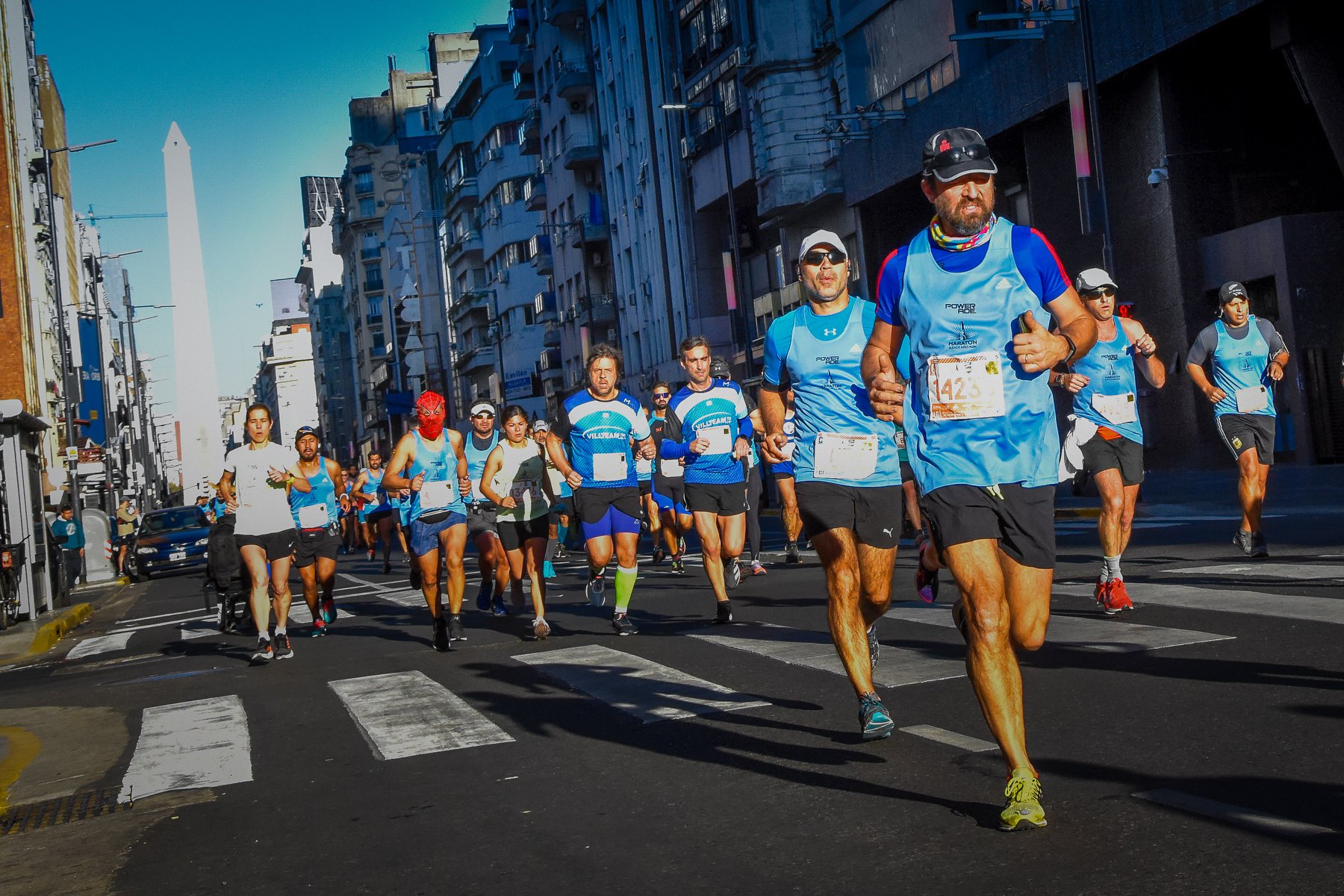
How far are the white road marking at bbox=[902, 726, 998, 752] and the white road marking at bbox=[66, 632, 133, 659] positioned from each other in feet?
37.0

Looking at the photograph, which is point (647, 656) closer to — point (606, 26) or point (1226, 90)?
point (1226, 90)

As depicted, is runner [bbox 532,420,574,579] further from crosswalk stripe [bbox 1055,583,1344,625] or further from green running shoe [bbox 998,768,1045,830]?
green running shoe [bbox 998,768,1045,830]

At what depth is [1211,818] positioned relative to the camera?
4.74 metres

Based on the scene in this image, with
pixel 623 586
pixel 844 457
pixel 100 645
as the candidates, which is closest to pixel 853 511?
pixel 844 457

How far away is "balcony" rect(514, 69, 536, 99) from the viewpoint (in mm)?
77438

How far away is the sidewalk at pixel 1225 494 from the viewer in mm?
18578

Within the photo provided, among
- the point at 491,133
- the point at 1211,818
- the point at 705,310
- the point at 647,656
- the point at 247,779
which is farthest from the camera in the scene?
the point at 491,133

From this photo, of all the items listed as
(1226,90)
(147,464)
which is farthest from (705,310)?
(147,464)

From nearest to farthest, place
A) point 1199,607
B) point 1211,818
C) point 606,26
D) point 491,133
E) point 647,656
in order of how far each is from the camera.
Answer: point 1211,818 < point 1199,607 < point 647,656 < point 606,26 < point 491,133

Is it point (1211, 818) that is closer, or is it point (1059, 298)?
point (1211, 818)

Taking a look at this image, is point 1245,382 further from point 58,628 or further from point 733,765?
point 58,628

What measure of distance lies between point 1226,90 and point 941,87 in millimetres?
9131

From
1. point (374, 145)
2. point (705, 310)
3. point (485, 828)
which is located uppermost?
point (374, 145)

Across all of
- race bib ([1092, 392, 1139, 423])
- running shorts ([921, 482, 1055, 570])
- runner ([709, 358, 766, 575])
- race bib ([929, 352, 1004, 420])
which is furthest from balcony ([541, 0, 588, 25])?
running shorts ([921, 482, 1055, 570])
